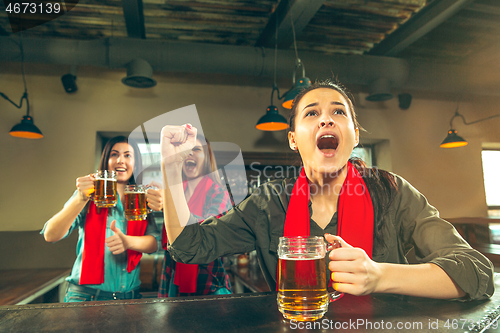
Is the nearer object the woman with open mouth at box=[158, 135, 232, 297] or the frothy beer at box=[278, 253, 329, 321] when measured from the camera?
the frothy beer at box=[278, 253, 329, 321]

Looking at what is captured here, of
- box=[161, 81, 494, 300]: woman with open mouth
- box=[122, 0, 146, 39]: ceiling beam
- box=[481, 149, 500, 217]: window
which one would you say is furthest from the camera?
box=[481, 149, 500, 217]: window

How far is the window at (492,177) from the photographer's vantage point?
5535mm

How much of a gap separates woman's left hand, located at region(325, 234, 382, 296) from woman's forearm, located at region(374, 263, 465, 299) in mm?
42

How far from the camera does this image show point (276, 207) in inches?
48.3

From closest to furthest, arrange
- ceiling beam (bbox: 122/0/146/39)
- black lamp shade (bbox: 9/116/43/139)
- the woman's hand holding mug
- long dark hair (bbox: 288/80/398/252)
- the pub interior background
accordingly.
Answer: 1. long dark hair (bbox: 288/80/398/252)
2. the woman's hand holding mug
3. ceiling beam (bbox: 122/0/146/39)
4. black lamp shade (bbox: 9/116/43/139)
5. the pub interior background

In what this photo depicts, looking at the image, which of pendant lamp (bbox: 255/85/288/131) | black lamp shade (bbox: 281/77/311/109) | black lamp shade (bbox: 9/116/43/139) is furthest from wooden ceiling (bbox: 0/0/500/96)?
black lamp shade (bbox: 281/77/311/109)

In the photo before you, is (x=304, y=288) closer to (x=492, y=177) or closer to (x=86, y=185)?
(x=86, y=185)

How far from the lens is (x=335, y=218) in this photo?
3.88 feet

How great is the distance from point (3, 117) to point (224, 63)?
3.06 meters

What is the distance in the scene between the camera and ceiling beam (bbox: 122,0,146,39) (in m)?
3.18

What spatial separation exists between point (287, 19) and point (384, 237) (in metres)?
2.88

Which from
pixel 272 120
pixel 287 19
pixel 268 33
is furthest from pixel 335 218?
pixel 268 33

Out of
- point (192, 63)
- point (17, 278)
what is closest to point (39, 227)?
point (17, 278)

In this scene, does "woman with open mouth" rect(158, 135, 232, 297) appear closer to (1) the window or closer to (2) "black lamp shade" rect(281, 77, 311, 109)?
(2) "black lamp shade" rect(281, 77, 311, 109)
